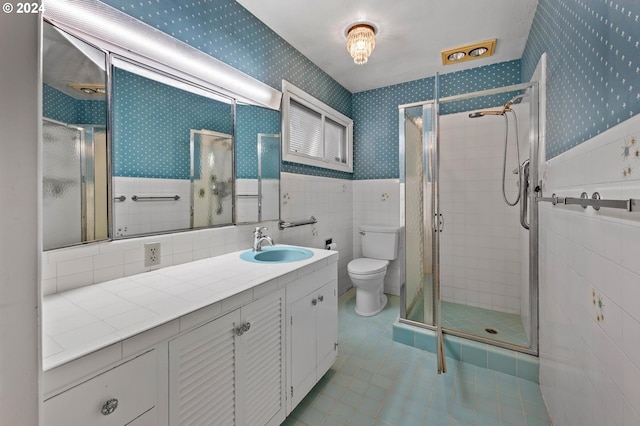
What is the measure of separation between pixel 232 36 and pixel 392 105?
1.92m

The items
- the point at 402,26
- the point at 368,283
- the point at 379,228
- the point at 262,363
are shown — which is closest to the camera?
the point at 262,363

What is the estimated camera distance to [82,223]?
113 centimetres

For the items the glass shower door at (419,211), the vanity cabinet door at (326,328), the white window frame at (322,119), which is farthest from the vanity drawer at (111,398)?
the glass shower door at (419,211)

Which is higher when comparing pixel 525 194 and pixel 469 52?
pixel 469 52

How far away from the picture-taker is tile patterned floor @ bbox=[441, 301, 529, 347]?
209 centimetres

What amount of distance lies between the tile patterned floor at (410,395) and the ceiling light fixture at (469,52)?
254cm

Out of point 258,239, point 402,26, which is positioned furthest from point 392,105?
point 258,239

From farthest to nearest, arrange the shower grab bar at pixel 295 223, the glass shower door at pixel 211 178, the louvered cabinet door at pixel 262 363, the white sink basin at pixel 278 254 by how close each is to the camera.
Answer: the shower grab bar at pixel 295 223 → the white sink basin at pixel 278 254 → the glass shower door at pixel 211 178 → the louvered cabinet door at pixel 262 363

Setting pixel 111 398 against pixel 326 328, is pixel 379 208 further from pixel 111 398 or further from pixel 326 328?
pixel 111 398

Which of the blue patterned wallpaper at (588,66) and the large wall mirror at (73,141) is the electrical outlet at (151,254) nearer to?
the large wall mirror at (73,141)

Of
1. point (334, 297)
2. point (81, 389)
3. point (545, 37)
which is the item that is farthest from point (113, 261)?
point (545, 37)

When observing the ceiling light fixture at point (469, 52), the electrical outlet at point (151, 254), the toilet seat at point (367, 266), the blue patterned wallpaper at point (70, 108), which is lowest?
the toilet seat at point (367, 266)

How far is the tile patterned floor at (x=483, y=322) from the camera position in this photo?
2088 millimetres

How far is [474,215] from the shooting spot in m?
2.69
